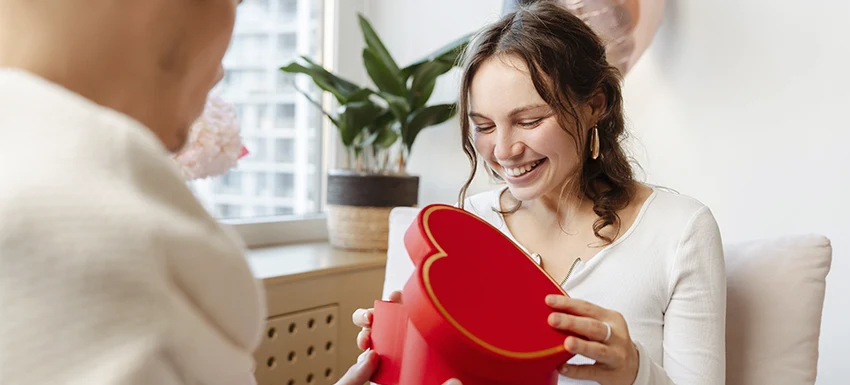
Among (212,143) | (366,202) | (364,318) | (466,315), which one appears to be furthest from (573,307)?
(366,202)

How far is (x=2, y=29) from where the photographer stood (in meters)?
0.36

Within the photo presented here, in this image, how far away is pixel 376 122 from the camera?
189 cm

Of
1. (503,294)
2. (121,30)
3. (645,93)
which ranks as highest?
(645,93)

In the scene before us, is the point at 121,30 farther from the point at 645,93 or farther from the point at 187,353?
the point at 645,93

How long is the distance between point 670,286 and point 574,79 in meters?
0.35

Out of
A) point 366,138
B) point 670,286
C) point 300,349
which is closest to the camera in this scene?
point 670,286

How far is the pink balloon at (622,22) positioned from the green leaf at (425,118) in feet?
1.54

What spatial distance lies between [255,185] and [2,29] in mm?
1714

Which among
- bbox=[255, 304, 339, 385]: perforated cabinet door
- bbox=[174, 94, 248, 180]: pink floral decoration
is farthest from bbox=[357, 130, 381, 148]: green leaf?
bbox=[174, 94, 248, 180]: pink floral decoration

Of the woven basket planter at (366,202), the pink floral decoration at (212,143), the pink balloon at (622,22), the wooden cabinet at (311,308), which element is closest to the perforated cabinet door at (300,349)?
the wooden cabinet at (311,308)

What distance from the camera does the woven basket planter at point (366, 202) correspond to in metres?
1.85

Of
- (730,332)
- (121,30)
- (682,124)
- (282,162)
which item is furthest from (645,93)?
(121,30)

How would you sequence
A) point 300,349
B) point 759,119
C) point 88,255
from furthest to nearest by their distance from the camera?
point 300,349 → point 759,119 → point 88,255

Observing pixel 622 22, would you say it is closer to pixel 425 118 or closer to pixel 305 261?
pixel 425 118
